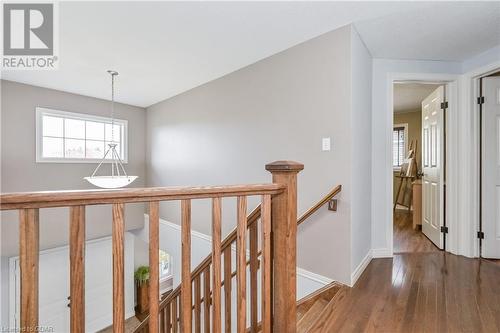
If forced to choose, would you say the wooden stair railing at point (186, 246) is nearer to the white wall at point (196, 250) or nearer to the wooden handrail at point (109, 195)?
the wooden handrail at point (109, 195)

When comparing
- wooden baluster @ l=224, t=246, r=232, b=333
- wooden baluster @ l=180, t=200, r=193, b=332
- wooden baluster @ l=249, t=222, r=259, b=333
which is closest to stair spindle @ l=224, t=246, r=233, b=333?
wooden baluster @ l=224, t=246, r=232, b=333

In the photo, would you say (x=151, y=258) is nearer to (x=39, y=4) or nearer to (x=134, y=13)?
(x=134, y=13)

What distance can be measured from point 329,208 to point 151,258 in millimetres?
1779

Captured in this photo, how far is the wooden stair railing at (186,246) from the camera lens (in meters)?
0.70

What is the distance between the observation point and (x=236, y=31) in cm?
235

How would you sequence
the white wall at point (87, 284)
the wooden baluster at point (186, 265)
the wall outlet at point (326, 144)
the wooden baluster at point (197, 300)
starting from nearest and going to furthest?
the wooden baluster at point (186, 265), the wooden baluster at point (197, 300), the wall outlet at point (326, 144), the white wall at point (87, 284)

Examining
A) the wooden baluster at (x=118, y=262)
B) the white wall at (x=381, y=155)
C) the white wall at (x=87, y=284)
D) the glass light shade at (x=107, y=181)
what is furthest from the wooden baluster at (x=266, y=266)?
the white wall at (x=87, y=284)

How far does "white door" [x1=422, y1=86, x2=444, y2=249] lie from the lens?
10.0 feet

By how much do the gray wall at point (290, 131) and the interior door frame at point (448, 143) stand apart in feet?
1.32

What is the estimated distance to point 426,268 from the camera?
248 centimetres

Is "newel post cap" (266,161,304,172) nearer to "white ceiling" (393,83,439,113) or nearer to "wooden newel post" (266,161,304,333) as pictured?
"wooden newel post" (266,161,304,333)

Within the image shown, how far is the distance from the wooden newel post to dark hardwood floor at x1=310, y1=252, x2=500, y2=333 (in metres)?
0.64

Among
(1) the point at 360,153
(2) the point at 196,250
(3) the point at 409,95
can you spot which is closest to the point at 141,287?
(2) the point at 196,250

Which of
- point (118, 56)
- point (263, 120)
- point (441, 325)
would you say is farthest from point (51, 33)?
point (441, 325)
